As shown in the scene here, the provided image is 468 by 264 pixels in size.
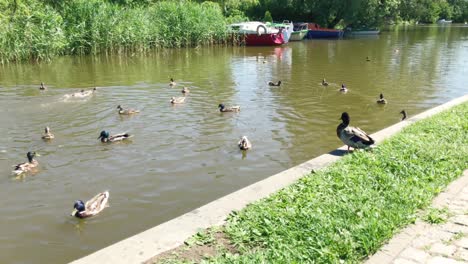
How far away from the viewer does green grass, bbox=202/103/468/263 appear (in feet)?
15.4

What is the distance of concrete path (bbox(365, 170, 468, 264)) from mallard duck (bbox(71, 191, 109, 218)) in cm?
450

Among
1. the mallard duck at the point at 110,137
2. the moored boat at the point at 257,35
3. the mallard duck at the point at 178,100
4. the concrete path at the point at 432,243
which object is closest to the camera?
the concrete path at the point at 432,243

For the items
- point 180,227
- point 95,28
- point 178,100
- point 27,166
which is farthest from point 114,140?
point 95,28

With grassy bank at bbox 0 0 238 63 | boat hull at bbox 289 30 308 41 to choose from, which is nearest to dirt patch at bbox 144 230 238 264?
grassy bank at bbox 0 0 238 63

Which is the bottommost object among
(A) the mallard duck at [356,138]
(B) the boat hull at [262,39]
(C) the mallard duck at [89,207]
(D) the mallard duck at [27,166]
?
(C) the mallard duck at [89,207]

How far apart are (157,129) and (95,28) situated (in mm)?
18731

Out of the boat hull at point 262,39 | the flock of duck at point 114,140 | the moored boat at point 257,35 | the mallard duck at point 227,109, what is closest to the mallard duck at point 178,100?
the flock of duck at point 114,140

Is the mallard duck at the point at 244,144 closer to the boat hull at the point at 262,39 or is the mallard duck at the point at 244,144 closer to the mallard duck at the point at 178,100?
the mallard duck at the point at 178,100

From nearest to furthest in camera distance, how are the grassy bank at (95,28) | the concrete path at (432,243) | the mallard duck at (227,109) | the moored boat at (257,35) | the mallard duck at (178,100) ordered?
the concrete path at (432,243) < the mallard duck at (227,109) < the mallard duck at (178,100) < the grassy bank at (95,28) < the moored boat at (257,35)

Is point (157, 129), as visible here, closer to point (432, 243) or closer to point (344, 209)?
point (344, 209)

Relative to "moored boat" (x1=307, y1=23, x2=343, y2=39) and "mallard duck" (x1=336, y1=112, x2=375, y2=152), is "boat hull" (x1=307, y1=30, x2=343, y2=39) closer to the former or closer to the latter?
"moored boat" (x1=307, y1=23, x2=343, y2=39)

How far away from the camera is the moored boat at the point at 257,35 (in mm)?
38438

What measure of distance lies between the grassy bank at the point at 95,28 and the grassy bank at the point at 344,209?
20549mm

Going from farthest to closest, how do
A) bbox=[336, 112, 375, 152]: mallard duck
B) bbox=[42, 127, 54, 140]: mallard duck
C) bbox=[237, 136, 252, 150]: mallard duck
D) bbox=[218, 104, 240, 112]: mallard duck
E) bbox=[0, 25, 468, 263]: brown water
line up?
1. bbox=[218, 104, 240, 112]: mallard duck
2. bbox=[42, 127, 54, 140]: mallard duck
3. bbox=[237, 136, 252, 150]: mallard duck
4. bbox=[336, 112, 375, 152]: mallard duck
5. bbox=[0, 25, 468, 263]: brown water
